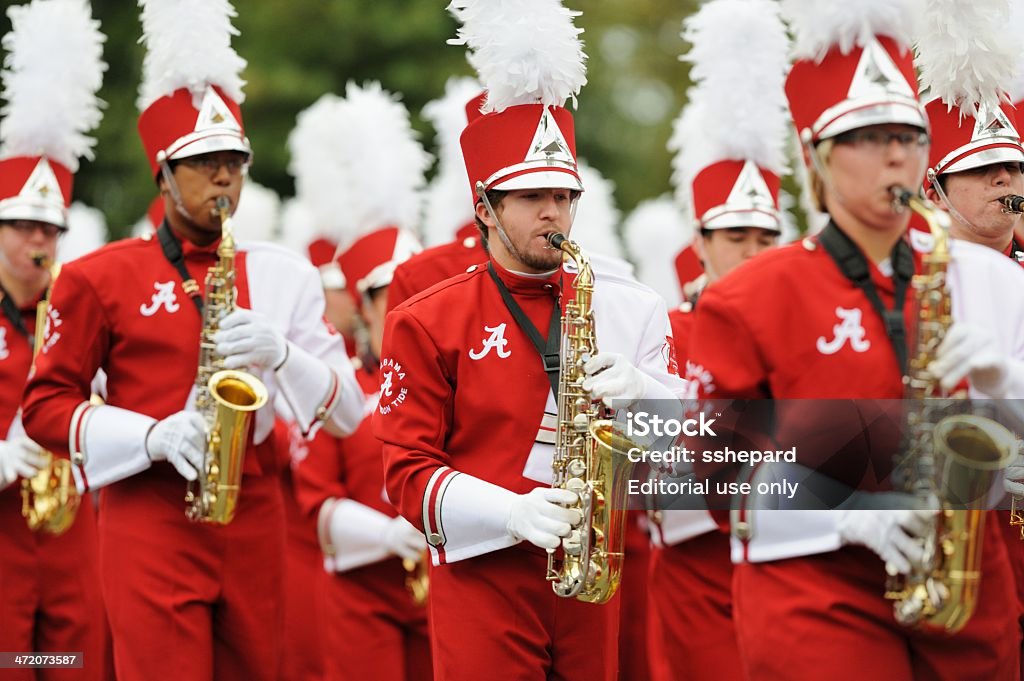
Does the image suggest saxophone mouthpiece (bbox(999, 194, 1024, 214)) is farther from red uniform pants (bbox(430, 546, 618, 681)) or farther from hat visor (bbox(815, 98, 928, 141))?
red uniform pants (bbox(430, 546, 618, 681))

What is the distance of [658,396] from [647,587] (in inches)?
112

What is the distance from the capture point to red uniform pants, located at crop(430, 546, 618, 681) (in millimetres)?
5348

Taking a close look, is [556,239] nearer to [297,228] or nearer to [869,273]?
[869,273]

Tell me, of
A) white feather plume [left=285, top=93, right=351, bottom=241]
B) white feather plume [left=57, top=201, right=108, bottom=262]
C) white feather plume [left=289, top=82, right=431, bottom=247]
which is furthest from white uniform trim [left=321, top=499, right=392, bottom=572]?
white feather plume [left=57, top=201, right=108, bottom=262]

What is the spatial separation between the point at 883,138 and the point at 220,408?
3.20 m

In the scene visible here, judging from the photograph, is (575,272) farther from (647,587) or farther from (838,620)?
(647,587)

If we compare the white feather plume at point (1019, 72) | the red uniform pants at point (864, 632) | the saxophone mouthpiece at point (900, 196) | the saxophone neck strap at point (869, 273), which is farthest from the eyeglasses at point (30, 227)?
the saxophone mouthpiece at point (900, 196)

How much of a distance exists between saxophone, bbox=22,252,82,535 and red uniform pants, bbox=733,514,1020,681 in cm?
480

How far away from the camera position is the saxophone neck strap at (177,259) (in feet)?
22.3

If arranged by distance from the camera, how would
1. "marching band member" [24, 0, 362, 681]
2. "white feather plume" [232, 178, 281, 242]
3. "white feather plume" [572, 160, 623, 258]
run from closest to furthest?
1. "marching band member" [24, 0, 362, 681]
2. "white feather plume" [572, 160, 623, 258]
3. "white feather plume" [232, 178, 281, 242]

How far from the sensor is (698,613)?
7043mm

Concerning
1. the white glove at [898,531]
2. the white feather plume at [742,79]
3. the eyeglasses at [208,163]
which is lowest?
the white glove at [898,531]

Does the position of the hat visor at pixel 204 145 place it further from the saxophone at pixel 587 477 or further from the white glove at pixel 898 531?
the white glove at pixel 898 531

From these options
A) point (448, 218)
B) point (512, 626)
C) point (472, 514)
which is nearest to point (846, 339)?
point (472, 514)
